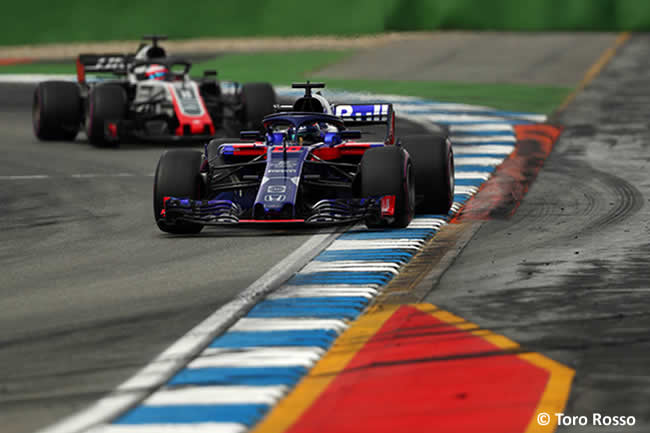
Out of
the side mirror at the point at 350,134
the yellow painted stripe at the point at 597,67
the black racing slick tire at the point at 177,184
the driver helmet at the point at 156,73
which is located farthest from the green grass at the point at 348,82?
the black racing slick tire at the point at 177,184

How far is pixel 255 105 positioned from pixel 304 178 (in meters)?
7.96

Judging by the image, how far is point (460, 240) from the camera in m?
9.70

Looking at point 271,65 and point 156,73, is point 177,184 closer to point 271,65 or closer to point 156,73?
point 156,73

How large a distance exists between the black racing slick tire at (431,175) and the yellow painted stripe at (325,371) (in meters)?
3.89

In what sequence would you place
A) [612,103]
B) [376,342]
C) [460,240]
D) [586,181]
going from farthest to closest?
[612,103] < [586,181] < [460,240] < [376,342]

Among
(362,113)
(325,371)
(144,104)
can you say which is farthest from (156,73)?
(325,371)

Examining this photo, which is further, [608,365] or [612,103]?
[612,103]

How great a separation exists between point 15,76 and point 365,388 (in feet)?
88.1

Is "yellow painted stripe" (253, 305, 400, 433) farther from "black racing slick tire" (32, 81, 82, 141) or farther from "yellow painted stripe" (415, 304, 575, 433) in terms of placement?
"black racing slick tire" (32, 81, 82, 141)

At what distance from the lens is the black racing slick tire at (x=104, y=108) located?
56.1ft

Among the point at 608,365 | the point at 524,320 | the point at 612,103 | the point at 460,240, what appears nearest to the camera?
the point at 608,365

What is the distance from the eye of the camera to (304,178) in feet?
33.7

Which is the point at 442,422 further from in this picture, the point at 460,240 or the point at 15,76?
the point at 15,76

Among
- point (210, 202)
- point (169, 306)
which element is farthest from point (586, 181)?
point (169, 306)
